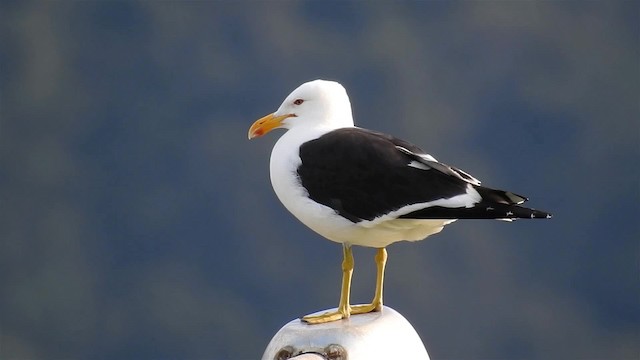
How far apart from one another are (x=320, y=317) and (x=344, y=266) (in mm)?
135

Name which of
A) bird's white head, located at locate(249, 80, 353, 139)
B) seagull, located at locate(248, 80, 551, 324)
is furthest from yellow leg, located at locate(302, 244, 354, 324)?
bird's white head, located at locate(249, 80, 353, 139)

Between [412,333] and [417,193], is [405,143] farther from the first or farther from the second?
[412,333]

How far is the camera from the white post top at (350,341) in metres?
3.00

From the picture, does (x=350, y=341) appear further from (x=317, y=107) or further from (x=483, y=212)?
(x=317, y=107)

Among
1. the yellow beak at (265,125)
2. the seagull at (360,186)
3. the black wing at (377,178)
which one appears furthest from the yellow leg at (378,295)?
the yellow beak at (265,125)

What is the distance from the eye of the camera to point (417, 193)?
9.71 feet

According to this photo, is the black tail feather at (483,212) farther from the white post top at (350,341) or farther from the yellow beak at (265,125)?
the yellow beak at (265,125)

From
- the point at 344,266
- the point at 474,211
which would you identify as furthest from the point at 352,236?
the point at 474,211

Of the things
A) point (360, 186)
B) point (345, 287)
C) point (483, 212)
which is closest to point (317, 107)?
point (360, 186)

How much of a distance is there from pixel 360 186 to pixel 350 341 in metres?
0.35

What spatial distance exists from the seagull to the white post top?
0.05 m

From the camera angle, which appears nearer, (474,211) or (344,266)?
(474,211)

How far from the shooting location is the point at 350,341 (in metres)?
3.01

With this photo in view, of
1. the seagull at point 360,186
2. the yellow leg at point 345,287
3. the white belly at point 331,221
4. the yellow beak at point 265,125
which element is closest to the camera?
the seagull at point 360,186
